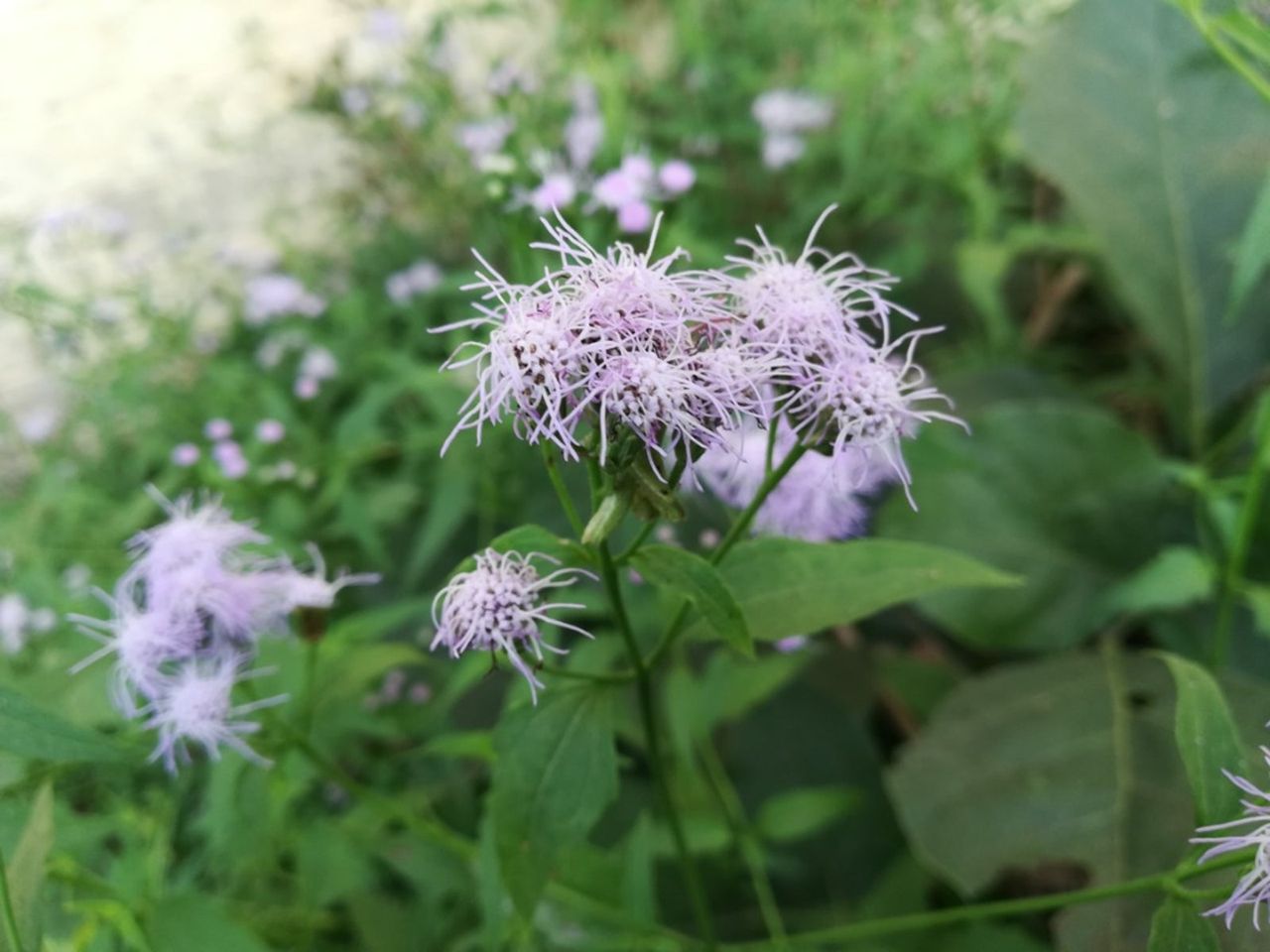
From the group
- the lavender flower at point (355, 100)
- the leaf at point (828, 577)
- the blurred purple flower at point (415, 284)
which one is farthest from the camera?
the lavender flower at point (355, 100)

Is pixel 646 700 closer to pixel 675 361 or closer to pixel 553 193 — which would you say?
pixel 675 361

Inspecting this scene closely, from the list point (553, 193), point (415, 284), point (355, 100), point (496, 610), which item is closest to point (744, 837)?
point (496, 610)

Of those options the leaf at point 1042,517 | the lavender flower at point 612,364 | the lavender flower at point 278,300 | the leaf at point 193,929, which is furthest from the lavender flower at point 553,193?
the lavender flower at point 278,300

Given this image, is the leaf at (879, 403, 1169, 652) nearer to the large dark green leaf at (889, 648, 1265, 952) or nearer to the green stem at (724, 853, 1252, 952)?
the large dark green leaf at (889, 648, 1265, 952)

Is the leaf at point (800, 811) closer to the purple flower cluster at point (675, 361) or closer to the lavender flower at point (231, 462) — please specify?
the purple flower cluster at point (675, 361)

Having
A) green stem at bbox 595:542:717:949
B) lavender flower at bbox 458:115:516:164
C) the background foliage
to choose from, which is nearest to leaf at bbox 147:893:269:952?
the background foliage

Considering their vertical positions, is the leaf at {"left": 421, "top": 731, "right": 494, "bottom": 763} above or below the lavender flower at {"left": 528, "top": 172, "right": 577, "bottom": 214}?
below

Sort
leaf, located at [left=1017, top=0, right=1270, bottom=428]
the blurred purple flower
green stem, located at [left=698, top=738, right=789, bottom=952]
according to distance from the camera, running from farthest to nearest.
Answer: the blurred purple flower
leaf, located at [left=1017, top=0, right=1270, bottom=428]
green stem, located at [left=698, top=738, right=789, bottom=952]
